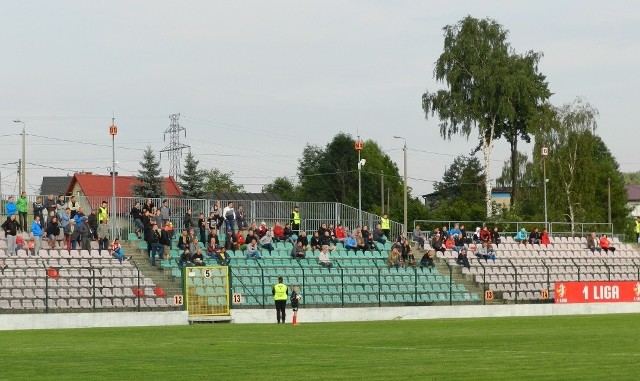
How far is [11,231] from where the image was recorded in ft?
147

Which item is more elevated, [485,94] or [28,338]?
[485,94]

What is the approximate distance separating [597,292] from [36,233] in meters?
24.9

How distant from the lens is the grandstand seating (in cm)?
5484

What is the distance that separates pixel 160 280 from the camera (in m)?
46.7

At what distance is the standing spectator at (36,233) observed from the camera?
149 ft

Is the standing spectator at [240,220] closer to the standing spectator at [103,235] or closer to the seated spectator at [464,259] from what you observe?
the standing spectator at [103,235]

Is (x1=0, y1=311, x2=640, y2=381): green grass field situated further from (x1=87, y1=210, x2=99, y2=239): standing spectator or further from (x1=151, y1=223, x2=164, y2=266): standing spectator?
(x1=87, y1=210, x2=99, y2=239): standing spectator

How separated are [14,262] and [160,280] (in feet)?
18.5

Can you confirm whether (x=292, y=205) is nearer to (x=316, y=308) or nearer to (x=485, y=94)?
(x=316, y=308)

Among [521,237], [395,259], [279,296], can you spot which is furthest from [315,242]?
[521,237]

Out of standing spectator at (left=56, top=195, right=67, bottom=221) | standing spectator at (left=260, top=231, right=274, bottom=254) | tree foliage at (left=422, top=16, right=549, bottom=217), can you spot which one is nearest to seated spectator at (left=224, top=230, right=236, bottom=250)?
standing spectator at (left=260, top=231, right=274, bottom=254)

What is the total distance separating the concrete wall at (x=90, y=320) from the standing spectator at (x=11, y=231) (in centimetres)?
536

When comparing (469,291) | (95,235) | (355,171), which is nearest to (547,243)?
(469,291)

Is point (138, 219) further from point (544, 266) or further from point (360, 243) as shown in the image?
point (544, 266)
